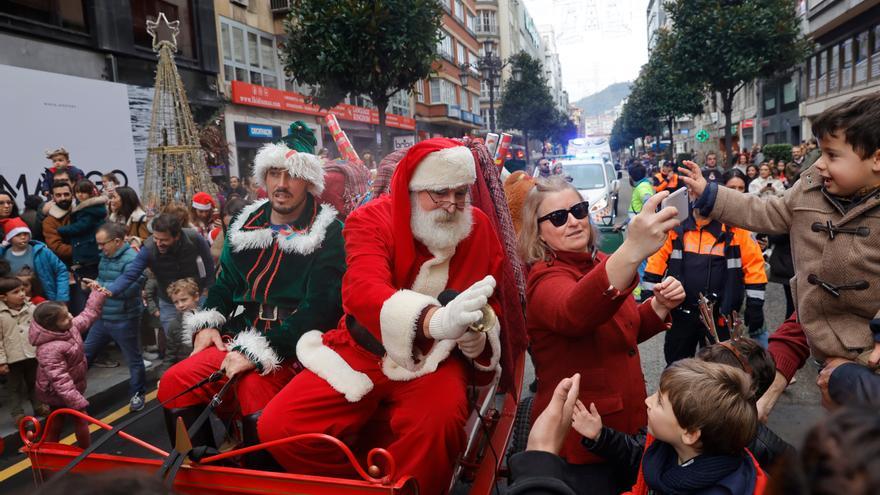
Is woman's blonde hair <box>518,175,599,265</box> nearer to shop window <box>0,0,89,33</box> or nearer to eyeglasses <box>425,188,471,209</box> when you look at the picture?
eyeglasses <box>425,188,471,209</box>

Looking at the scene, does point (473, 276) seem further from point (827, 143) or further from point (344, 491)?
point (827, 143)

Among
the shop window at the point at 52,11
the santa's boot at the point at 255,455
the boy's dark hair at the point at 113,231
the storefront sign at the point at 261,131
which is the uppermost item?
the shop window at the point at 52,11

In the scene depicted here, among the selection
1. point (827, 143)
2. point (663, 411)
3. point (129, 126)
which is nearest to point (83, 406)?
point (663, 411)

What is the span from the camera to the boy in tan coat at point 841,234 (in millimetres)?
1968

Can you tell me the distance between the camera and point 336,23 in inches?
508

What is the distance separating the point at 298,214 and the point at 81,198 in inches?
189

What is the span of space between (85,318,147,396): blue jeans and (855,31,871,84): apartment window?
2897 centimetres

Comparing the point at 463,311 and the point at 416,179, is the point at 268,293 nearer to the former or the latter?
the point at 416,179

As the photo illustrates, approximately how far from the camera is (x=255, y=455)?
8.46 ft

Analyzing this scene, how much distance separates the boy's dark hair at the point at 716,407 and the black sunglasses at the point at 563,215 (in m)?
1.02

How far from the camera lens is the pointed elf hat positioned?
3.26 metres

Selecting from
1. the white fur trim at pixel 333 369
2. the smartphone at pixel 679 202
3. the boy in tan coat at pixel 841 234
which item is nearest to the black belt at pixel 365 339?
the white fur trim at pixel 333 369

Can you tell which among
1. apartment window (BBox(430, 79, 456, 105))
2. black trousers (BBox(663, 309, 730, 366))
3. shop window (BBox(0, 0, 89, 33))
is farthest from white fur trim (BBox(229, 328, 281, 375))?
apartment window (BBox(430, 79, 456, 105))

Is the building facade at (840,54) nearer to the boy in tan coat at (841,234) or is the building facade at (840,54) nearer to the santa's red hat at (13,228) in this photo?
the boy in tan coat at (841,234)
